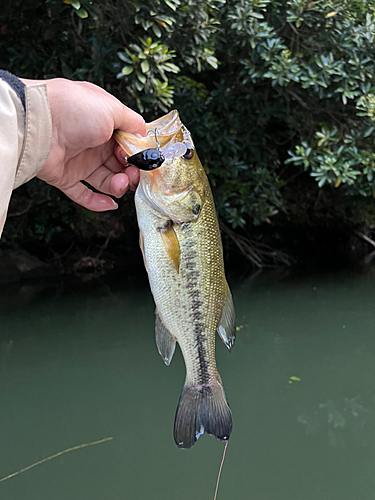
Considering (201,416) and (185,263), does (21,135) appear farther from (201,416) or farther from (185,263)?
(201,416)

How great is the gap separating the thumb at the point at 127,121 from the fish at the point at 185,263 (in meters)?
0.03

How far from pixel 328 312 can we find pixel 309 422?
2.65m

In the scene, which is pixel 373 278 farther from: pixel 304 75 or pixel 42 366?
pixel 42 366

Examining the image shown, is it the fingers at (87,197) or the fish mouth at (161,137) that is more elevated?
the fish mouth at (161,137)

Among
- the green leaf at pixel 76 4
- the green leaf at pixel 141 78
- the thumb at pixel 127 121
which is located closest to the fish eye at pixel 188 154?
the thumb at pixel 127 121

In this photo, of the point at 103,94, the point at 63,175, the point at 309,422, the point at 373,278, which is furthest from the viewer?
the point at 373,278

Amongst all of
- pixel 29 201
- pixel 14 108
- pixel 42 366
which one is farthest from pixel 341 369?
pixel 29 201

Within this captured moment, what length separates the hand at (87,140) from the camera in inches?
60.7

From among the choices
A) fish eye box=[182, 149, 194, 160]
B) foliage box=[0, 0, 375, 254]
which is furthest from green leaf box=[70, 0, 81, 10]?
fish eye box=[182, 149, 194, 160]

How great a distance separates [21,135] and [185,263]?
2.33ft

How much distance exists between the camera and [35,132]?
1.37 metres

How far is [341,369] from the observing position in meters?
4.15

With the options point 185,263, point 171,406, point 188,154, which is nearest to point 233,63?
point 171,406

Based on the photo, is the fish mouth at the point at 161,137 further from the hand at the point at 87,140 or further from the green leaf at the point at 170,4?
the green leaf at the point at 170,4
